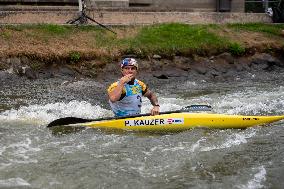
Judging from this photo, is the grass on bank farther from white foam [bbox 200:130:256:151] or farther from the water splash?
white foam [bbox 200:130:256:151]

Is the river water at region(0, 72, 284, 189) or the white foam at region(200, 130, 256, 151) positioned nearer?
the river water at region(0, 72, 284, 189)

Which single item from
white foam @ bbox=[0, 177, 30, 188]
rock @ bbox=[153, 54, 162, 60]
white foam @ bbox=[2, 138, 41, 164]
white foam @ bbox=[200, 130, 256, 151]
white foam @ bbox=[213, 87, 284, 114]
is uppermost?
rock @ bbox=[153, 54, 162, 60]

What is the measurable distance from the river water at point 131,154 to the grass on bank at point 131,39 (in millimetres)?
4625

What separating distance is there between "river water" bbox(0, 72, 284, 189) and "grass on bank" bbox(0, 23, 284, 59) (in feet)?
15.2

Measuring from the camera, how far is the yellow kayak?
952cm

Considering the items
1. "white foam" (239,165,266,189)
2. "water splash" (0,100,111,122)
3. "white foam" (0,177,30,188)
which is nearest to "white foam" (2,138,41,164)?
"white foam" (0,177,30,188)

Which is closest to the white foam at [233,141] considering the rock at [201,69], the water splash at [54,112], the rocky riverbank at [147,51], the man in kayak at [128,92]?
the man in kayak at [128,92]

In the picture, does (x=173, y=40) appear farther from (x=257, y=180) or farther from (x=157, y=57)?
(x=257, y=180)

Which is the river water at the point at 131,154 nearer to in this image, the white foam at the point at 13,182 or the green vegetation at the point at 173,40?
the white foam at the point at 13,182

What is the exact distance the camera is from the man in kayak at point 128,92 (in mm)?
9227

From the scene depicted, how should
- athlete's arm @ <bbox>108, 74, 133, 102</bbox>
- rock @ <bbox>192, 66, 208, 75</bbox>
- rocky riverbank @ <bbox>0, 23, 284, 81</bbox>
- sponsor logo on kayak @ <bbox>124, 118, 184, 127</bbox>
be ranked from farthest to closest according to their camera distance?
rock @ <bbox>192, 66, 208, 75</bbox> < rocky riverbank @ <bbox>0, 23, 284, 81</bbox> < sponsor logo on kayak @ <bbox>124, 118, 184, 127</bbox> < athlete's arm @ <bbox>108, 74, 133, 102</bbox>

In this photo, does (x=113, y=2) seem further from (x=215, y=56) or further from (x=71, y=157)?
(x=71, y=157)

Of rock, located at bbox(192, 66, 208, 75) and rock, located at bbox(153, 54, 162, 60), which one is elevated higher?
rock, located at bbox(153, 54, 162, 60)

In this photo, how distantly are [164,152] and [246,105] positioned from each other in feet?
16.8
